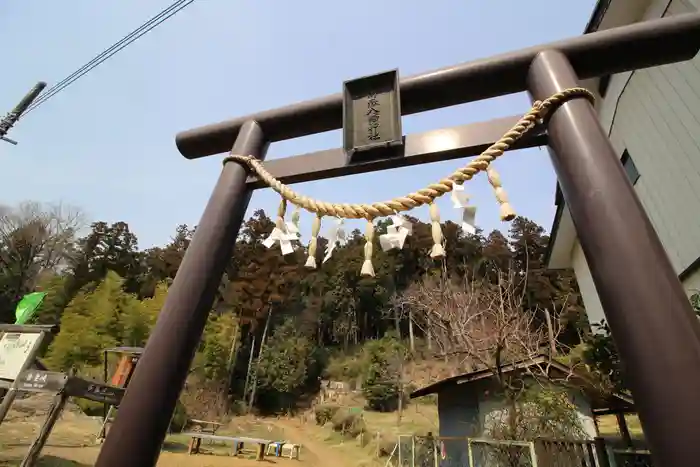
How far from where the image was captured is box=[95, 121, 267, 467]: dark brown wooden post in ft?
4.79

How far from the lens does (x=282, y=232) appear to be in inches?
84.0

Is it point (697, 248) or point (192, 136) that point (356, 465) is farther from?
point (192, 136)

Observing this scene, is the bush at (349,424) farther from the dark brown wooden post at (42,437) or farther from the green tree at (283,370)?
the dark brown wooden post at (42,437)

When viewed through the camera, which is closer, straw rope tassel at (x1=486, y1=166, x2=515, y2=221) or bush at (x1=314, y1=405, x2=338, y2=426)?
straw rope tassel at (x1=486, y1=166, x2=515, y2=221)

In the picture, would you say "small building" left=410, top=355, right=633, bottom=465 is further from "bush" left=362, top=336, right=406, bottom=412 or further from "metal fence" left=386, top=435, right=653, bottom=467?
"bush" left=362, top=336, right=406, bottom=412

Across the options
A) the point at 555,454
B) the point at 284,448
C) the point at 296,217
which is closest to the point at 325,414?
the point at 284,448

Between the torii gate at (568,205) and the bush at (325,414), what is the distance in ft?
81.2

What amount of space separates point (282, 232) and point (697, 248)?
6197mm

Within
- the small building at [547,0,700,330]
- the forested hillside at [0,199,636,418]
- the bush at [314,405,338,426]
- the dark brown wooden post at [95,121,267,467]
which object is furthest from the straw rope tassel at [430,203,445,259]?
the bush at [314,405,338,426]

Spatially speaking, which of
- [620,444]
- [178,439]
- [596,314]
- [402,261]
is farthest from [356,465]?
[402,261]

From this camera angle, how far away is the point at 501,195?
176cm

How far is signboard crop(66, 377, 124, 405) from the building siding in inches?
413

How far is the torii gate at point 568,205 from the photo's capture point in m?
1.07

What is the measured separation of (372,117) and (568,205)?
113cm
